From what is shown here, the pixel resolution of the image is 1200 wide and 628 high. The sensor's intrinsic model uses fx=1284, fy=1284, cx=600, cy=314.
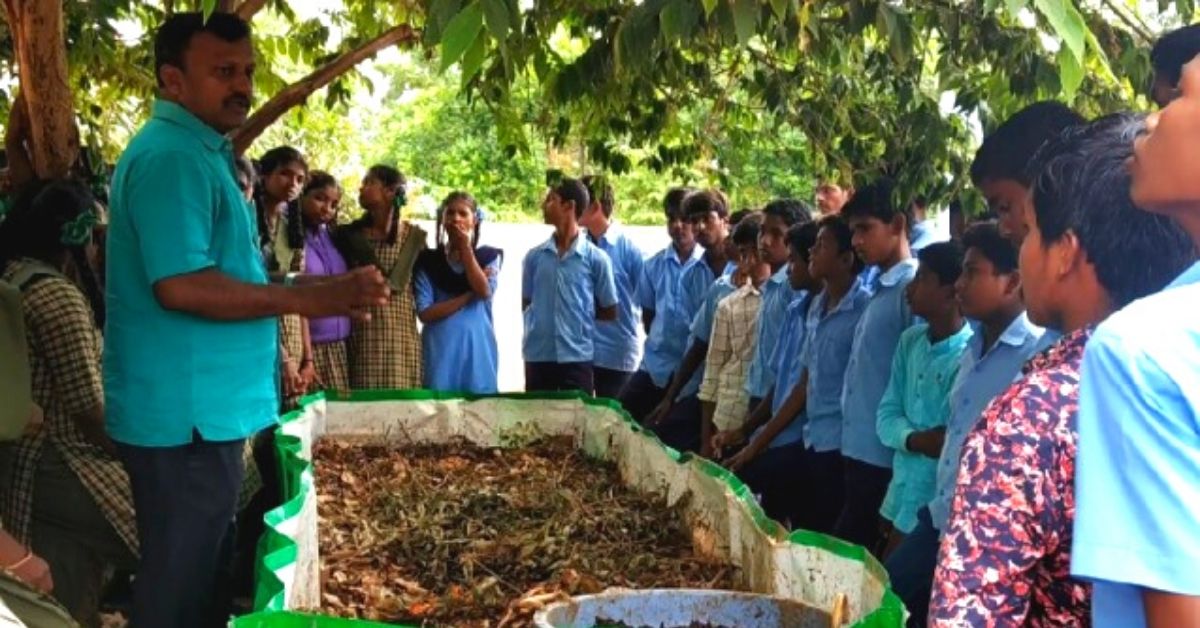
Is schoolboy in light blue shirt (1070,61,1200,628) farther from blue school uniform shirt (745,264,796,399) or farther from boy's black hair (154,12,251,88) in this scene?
blue school uniform shirt (745,264,796,399)

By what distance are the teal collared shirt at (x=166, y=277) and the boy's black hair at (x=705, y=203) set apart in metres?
3.82

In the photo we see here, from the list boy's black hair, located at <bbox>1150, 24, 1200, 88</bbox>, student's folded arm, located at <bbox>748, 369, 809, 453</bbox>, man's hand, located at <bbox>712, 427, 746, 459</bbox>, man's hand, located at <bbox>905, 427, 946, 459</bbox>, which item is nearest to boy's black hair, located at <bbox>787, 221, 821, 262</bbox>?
student's folded arm, located at <bbox>748, 369, 809, 453</bbox>

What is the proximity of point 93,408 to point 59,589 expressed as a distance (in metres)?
0.49

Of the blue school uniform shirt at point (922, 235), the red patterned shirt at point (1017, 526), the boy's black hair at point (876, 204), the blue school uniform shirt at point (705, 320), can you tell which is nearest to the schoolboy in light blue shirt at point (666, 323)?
the blue school uniform shirt at point (705, 320)

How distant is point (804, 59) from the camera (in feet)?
15.8

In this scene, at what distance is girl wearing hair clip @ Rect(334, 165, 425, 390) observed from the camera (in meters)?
5.77

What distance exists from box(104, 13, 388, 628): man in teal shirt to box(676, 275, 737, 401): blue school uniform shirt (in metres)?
3.07

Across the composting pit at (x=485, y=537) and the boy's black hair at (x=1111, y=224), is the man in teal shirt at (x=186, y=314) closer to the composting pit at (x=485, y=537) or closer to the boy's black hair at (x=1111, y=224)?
the composting pit at (x=485, y=537)

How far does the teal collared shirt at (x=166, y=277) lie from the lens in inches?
109

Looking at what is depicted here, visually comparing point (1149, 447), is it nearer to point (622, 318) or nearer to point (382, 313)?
point (382, 313)

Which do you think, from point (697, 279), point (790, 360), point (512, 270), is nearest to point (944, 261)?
point (790, 360)

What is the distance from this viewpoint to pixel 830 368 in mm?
4340

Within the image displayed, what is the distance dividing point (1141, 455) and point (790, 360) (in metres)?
3.84

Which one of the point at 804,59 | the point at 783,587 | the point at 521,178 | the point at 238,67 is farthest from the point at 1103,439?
the point at 521,178
